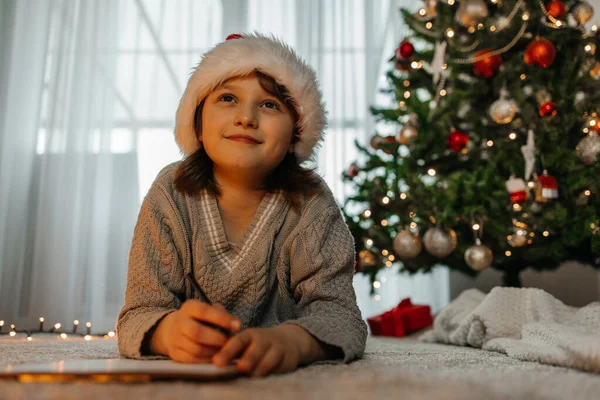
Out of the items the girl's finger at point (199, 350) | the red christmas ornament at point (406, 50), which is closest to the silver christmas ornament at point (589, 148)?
the red christmas ornament at point (406, 50)

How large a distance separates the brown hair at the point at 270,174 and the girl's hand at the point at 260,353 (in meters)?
0.39

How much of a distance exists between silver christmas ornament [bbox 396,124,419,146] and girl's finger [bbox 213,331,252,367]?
4.09 ft

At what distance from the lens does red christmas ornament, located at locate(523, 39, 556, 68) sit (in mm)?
1468

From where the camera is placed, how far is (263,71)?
89 centimetres

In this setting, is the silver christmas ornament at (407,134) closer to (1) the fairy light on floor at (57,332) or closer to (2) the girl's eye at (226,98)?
(2) the girl's eye at (226,98)

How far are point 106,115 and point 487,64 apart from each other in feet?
4.82

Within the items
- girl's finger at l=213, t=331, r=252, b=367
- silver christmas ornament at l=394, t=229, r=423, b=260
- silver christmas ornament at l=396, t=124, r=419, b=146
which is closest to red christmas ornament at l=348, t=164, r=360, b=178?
silver christmas ornament at l=396, t=124, r=419, b=146

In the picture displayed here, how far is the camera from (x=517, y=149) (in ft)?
5.28

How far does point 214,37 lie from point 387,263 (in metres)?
1.26

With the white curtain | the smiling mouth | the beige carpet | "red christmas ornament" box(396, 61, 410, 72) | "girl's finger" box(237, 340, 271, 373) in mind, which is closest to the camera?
the beige carpet

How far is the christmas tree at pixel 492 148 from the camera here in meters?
1.49

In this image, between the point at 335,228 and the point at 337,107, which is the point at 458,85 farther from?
the point at 335,228

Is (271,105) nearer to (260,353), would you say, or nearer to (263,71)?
(263,71)

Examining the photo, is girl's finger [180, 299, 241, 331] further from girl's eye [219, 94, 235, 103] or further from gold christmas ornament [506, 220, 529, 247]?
gold christmas ornament [506, 220, 529, 247]
